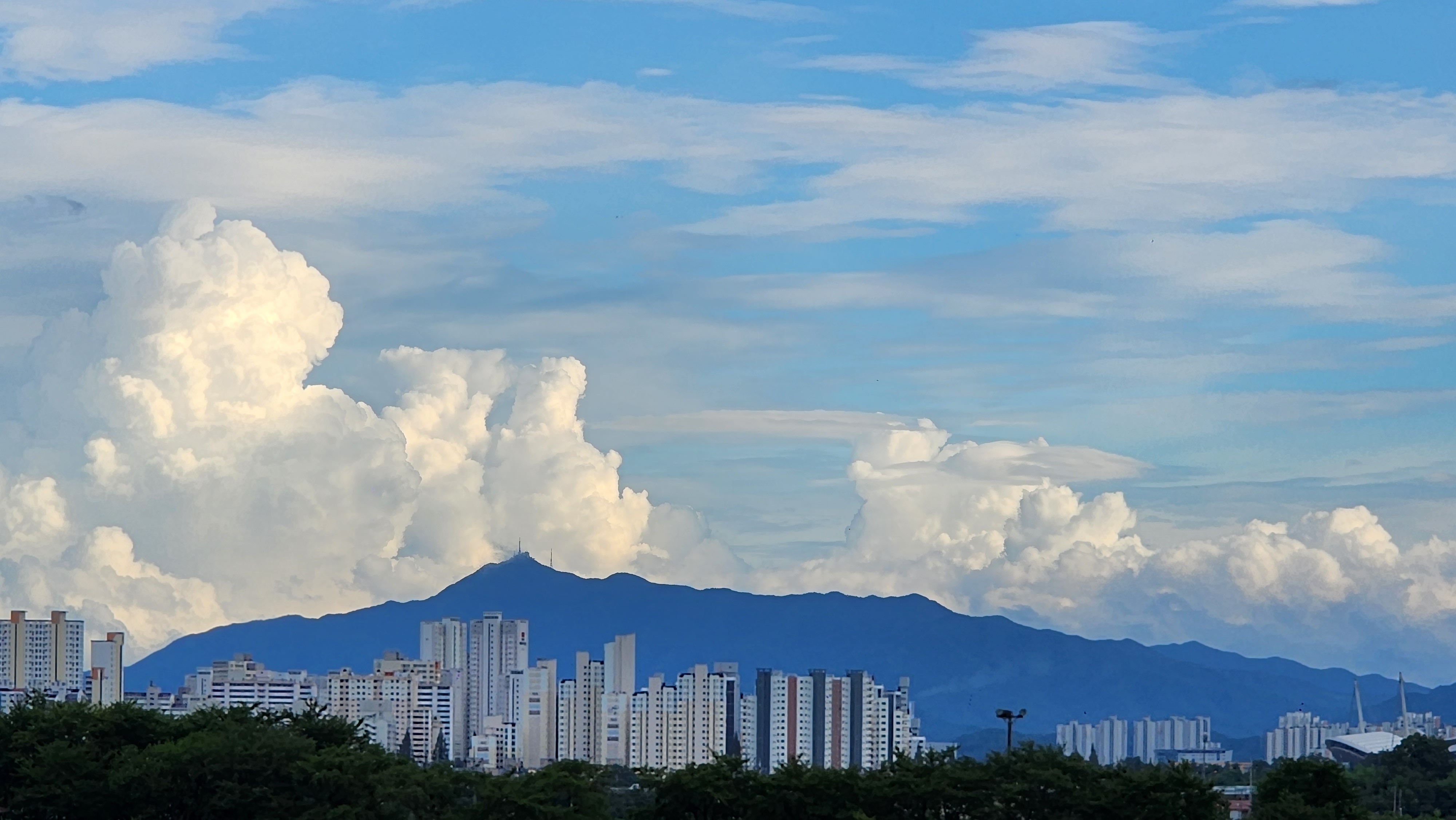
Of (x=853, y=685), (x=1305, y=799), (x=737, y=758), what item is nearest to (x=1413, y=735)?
(x=1305, y=799)

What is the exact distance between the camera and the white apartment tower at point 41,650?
4043 inches

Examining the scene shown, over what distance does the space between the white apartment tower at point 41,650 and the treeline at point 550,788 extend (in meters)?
84.4

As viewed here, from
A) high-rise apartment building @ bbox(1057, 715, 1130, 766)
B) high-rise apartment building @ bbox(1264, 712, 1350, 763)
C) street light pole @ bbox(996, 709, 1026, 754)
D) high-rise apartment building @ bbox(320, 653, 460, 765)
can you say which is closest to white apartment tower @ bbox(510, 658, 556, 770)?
high-rise apartment building @ bbox(320, 653, 460, 765)

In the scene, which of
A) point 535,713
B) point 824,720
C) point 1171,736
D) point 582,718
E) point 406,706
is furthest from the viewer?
point 1171,736

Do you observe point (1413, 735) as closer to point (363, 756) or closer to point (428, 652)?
point (363, 756)

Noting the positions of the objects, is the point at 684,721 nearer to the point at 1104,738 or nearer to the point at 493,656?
the point at 493,656

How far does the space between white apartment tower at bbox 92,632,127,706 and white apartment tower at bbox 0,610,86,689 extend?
3.66ft

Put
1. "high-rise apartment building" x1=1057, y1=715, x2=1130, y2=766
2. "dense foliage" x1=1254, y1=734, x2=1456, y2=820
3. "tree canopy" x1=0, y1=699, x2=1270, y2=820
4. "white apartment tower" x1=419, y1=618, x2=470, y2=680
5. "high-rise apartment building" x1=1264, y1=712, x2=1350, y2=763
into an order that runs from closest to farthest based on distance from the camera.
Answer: "tree canopy" x1=0, y1=699, x2=1270, y2=820 → "dense foliage" x1=1254, y1=734, x2=1456, y2=820 → "high-rise apartment building" x1=1264, y1=712, x2=1350, y2=763 → "white apartment tower" x1=419, y1=618, x2=470, y2=680 → "high-rise apartment building" x1=1057, y1=715, x2=1130, y2=766

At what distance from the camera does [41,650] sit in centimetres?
10419

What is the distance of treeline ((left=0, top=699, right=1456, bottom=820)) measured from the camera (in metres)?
20.2

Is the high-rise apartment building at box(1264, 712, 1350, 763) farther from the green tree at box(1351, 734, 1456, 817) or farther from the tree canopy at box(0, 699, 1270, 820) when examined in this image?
the tree canopy at box(0, 699, 1270, 820)

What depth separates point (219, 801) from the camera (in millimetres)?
21125

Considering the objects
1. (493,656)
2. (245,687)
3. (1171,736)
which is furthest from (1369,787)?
(1171,736)

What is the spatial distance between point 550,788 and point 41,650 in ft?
299
